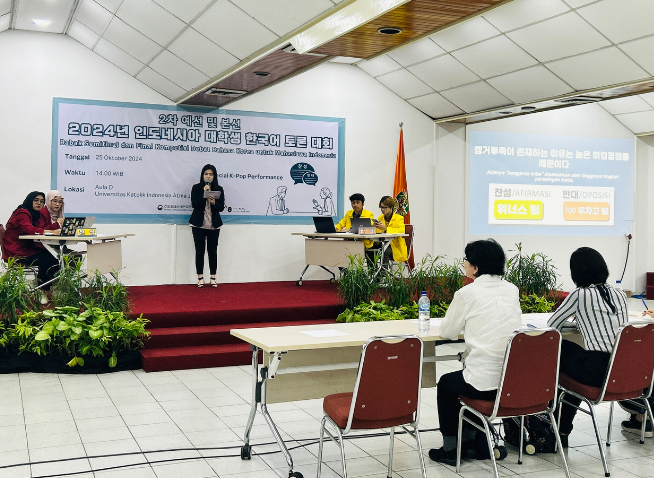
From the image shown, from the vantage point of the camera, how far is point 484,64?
7.91 meters

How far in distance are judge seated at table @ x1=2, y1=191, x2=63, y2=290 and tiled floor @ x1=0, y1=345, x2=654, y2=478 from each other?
2010mm

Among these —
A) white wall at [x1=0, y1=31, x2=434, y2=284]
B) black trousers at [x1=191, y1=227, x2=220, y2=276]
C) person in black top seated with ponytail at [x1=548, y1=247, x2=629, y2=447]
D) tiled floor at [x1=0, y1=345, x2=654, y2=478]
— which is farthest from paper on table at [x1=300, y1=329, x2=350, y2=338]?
white wall at [x1=0, y1=31, x2=434, y2=284]

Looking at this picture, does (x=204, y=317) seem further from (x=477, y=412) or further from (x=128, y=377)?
(x=477, y=412)

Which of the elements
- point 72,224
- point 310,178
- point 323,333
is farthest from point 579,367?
point 310,178

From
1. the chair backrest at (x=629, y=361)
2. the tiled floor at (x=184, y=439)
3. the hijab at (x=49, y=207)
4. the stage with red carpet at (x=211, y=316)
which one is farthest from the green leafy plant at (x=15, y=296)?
the chair backrest at (x=629, y=361)

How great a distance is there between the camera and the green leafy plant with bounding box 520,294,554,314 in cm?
771

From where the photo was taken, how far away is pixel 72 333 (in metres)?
5.84

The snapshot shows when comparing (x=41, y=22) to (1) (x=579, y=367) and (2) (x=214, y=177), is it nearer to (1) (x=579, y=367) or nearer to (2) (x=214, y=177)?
(2) (x=214, y=177)

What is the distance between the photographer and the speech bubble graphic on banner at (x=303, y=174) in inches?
379

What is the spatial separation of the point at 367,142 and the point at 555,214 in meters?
3.53

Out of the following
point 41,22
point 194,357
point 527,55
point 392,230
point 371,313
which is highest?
point 41,22

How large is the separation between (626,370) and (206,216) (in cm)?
590

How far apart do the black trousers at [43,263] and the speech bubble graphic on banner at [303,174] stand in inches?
140

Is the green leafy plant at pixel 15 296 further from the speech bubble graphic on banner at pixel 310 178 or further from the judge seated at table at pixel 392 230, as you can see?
the speech bubble graphic on banner at pixel 310 178
